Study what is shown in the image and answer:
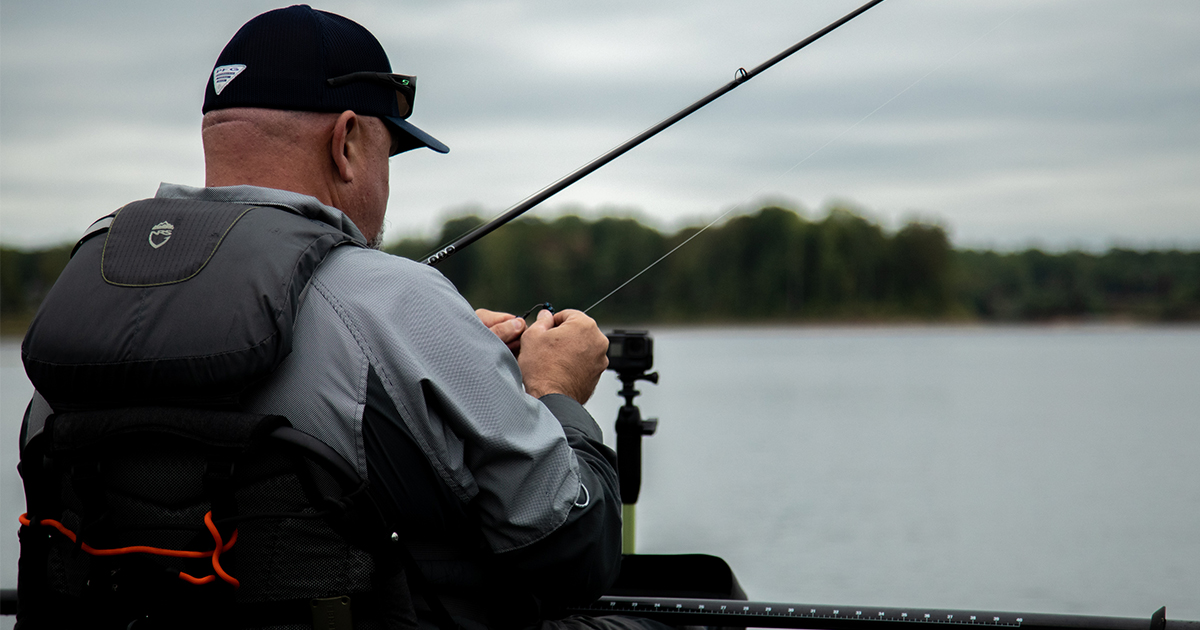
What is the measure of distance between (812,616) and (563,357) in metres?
0.62

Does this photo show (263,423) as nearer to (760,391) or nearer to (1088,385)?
(760,391)

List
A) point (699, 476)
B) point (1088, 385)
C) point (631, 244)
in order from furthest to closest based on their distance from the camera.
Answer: point (1088, 385), point (699, 476), point (631, 244)

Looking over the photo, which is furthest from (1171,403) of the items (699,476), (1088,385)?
(699,476)

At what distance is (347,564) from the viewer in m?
1.12

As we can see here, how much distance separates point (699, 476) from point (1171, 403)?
1604 cm

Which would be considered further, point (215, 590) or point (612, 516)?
point (612, 516)

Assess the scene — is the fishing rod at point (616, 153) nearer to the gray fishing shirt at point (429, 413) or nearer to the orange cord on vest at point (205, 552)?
the gray fishing shirt at point (429, 413)

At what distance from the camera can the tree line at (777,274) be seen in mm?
2850

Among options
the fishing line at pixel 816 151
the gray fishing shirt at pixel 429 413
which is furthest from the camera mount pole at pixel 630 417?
the gray fishing shirt at pixel 429 413

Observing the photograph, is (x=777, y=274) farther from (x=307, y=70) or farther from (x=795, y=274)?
(x=307, y=70)

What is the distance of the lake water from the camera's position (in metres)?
8.54

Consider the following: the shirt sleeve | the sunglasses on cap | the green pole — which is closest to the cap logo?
the sunglasses on cap

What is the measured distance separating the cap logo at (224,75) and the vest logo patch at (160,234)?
0.98 ft

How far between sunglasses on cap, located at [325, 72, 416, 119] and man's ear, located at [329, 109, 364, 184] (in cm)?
4
